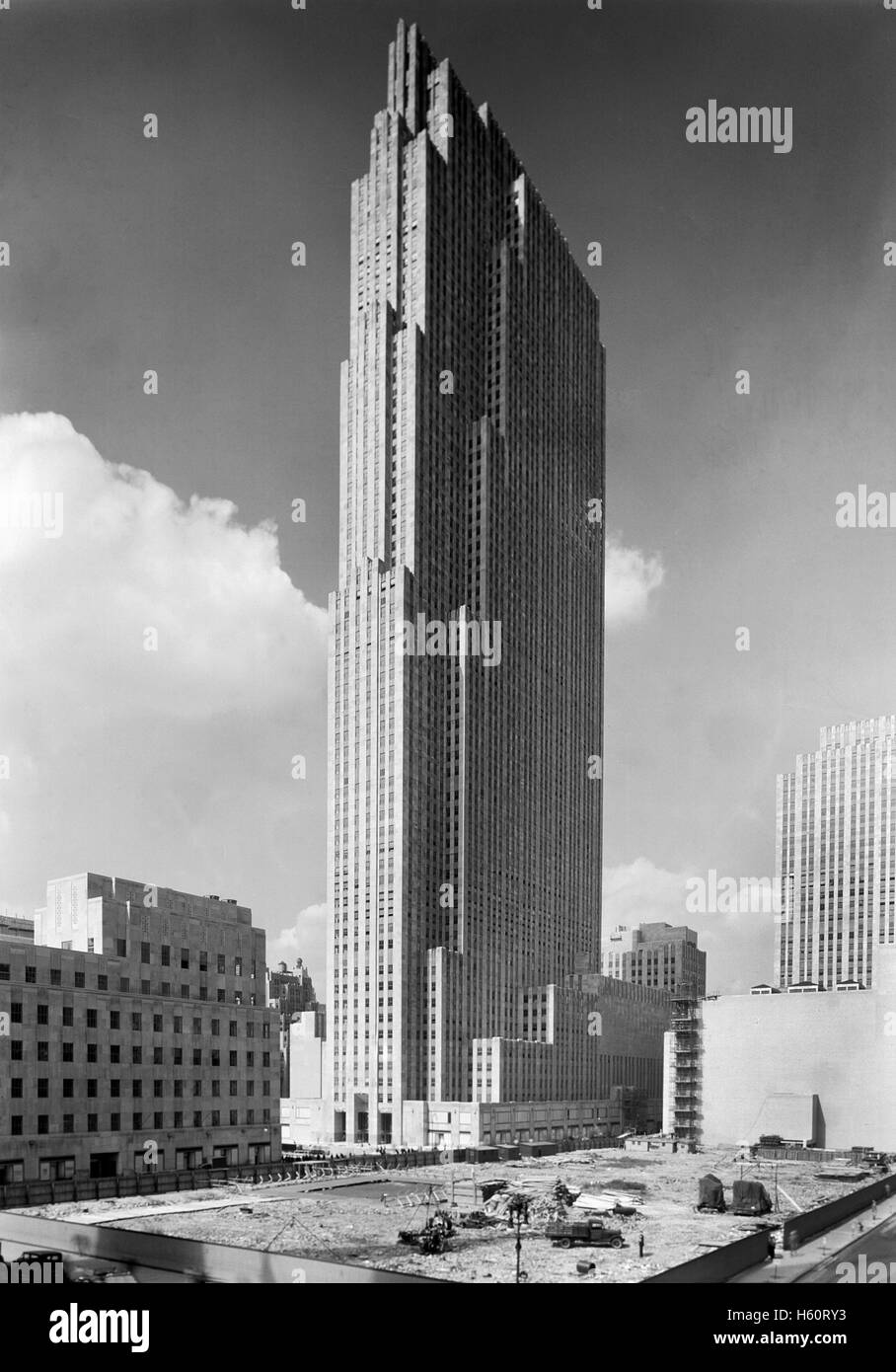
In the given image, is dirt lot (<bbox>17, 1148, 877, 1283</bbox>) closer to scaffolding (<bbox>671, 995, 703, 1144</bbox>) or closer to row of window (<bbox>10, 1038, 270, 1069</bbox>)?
row of window (<bbox>10, 1038, 270, 1069</bbox>)

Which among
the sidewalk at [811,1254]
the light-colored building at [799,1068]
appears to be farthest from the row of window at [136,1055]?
the light-colored building at [799,1068]

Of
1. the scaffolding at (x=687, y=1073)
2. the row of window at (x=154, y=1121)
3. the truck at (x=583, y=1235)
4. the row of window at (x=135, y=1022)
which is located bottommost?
the scaffolding at (x=687, y=1073)

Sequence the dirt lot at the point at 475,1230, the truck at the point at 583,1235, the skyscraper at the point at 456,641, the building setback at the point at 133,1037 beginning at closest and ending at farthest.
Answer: the dirt lot at the point at 475,1230 < the truck at the point at 583,1235 < the building setback at the point at 133,1037 < the skyscraper at the point at 456,641

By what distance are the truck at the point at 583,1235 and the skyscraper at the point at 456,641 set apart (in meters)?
67.3

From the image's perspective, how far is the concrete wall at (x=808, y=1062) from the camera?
273 feet

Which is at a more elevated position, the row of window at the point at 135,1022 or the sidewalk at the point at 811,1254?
the row of window at the point at 135,1022

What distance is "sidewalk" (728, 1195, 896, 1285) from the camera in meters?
30.7

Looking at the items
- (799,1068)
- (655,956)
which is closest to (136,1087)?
(799,1068)

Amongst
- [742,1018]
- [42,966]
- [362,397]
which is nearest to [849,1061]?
[742,1018]

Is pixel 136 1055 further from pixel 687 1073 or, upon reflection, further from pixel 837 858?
pixel 837 858

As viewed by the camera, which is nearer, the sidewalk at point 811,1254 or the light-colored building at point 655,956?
the sidewalk at point 811,1254

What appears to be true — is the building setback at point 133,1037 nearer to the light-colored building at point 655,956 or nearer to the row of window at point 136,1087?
the row of window at point 136,1087

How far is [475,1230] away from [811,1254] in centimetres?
893

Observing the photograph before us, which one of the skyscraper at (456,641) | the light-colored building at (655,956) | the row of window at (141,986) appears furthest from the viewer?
the light-colored building at (655,956)
